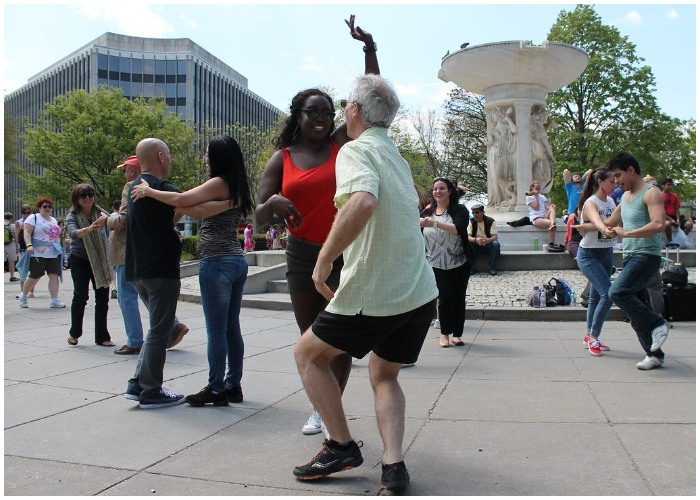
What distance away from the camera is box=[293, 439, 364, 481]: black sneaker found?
2.90 m

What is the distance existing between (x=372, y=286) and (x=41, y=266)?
31.5 ft

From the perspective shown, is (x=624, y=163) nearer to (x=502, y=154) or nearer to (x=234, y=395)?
(x=234, y=395)

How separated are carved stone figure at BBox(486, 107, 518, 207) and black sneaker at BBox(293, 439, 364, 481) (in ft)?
49.0

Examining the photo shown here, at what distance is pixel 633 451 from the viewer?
3.28m

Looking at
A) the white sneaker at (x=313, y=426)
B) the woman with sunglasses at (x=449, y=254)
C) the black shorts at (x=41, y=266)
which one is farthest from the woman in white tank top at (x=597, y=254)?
the black shorts at (x=41, y=266)

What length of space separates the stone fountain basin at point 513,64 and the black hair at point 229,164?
12937 mm

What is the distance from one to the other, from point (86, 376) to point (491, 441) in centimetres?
348

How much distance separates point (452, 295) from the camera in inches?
265

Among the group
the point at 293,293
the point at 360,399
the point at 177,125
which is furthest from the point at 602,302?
the point at 177,125

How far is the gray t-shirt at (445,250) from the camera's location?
6.66m

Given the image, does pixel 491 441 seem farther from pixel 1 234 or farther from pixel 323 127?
pixel 1 234

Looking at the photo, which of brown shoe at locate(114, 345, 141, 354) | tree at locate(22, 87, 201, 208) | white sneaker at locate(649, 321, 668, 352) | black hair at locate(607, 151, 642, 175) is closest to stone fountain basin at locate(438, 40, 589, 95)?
black hair at locate(607, 151, 642, 175)

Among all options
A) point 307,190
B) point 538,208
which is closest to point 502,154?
point 538,208

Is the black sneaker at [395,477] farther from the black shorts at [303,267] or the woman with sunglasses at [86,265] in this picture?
the woman with sunglasses at [86,265]
